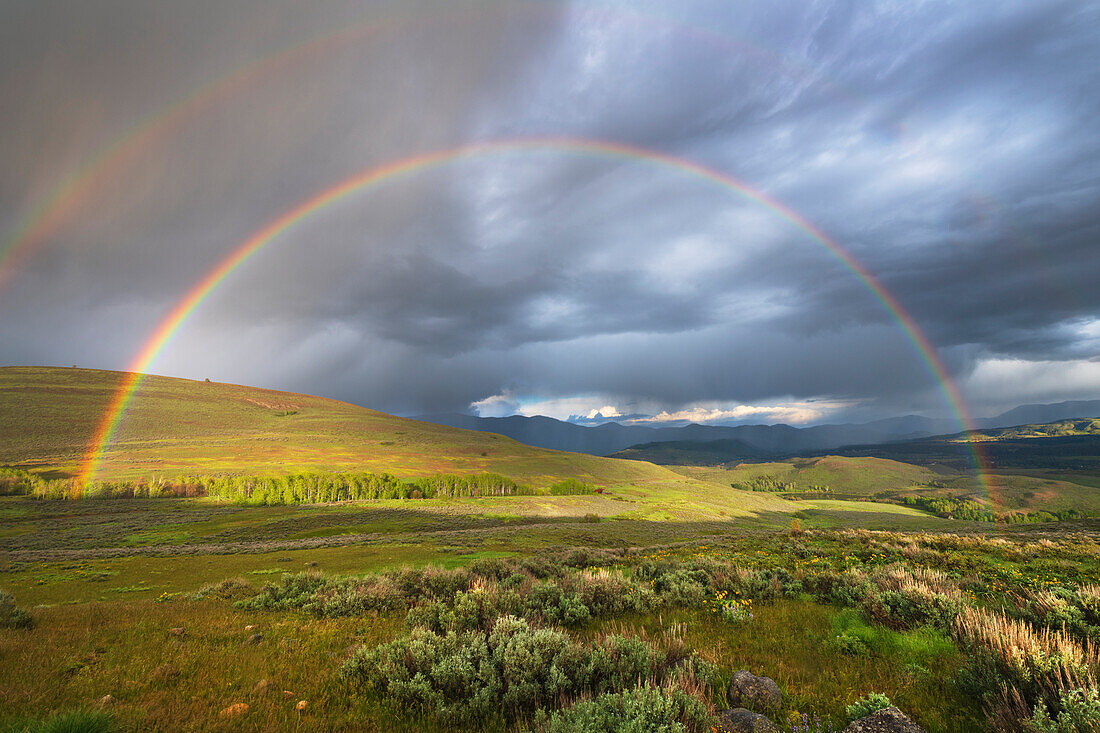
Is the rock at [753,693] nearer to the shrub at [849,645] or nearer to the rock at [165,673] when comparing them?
the shrub at [849,645]

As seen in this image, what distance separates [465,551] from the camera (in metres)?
35.2

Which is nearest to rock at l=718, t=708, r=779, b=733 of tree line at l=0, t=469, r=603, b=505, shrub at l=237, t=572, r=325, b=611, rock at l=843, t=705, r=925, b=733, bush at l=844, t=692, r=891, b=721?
rock at l=843, t=705, r=925, b=733

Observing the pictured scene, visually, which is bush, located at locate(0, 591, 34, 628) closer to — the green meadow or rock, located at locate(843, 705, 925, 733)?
the green meadow

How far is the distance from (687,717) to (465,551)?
34.0 metres

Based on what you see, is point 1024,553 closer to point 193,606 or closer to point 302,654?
point 302,654

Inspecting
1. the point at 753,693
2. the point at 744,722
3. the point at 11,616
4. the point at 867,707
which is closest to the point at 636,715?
the point at 744,722

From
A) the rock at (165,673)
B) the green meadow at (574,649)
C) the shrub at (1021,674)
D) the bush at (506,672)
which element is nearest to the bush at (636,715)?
the green meadow at (574,649)

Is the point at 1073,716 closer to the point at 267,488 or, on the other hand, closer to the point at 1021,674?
the point at 1021,674

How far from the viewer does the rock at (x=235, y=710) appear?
5570 mm

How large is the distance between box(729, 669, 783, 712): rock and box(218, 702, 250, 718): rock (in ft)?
21.5

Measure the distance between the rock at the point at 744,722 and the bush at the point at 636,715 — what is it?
1.07 ft

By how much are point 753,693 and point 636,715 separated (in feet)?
7.53

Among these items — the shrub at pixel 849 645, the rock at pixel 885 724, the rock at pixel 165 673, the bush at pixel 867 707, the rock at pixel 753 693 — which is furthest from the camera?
the shrub at pixel 849 645

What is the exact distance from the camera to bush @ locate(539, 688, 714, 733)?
13.3 feet
